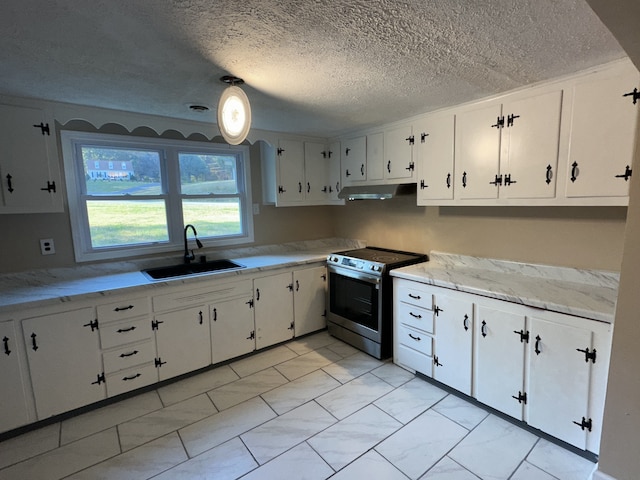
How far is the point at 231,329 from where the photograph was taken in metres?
2.95

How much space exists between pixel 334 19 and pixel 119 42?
975mm

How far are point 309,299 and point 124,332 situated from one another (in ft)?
5.58

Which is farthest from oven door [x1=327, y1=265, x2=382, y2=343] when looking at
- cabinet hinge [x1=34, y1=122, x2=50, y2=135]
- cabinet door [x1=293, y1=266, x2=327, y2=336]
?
cabinet hinge [x1=34, y1=122, x2=50, y2=135]

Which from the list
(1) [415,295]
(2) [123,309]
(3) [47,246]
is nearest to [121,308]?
(2) [123,309]

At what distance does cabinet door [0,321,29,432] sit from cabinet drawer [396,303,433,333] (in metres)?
2.71

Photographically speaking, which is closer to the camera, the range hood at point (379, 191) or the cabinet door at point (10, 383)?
the cabinet door at point (10, 383)

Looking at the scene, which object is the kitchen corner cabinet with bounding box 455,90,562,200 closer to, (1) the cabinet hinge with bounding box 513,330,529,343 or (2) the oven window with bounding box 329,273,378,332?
(1) the cabinet hinge with bounding box 513,330,529,343

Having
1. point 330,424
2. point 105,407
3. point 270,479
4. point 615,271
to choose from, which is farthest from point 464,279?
A: point 105,407

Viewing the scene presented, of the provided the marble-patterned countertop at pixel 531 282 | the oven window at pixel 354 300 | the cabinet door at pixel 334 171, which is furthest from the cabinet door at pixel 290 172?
the marble-patterned countertop at pixel 531 282

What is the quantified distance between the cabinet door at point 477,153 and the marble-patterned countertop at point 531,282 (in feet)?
2.04

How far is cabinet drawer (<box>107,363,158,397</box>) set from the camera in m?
2.40

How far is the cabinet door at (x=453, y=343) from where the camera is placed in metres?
2.30

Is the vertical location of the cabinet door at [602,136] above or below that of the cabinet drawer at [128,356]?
above

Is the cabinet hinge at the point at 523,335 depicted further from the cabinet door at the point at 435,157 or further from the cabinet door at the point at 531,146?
the cabinet door at the point at 435,157
